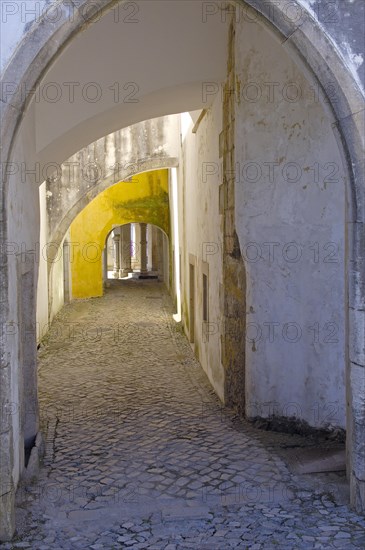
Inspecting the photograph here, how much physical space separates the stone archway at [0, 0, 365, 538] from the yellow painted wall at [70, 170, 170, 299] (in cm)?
1486

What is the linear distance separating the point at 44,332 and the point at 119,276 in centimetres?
1643

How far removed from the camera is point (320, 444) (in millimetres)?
5848

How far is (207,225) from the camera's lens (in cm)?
895

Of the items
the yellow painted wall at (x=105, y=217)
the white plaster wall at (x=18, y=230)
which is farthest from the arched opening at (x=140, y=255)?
the white plaster wall at (x=18, y=230)

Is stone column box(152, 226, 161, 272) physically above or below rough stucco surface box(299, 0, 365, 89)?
below

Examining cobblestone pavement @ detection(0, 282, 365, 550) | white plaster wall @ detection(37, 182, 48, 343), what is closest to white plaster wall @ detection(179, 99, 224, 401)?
cobblestone pavement @ detection(0, 282, 365, 550)

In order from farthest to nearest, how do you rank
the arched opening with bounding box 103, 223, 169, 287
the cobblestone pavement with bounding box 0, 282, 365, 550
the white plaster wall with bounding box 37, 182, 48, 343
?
the arched opening with bounding box 103, 223, 169, 287
the white plaster wall with bounding box 37, 182, 48, 343
the cobblestone pavement with bounding box 0, 282, 365, 550

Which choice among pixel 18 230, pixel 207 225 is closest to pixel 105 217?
pixel 207 225

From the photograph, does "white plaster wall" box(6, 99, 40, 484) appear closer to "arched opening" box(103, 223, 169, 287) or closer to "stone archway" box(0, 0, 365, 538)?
"stone archway" box(0, 0, 365, 538)

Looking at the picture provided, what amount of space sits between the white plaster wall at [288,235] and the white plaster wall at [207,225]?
1.09 meters

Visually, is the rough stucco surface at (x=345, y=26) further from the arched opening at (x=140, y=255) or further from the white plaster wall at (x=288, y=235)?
the arched opening at (x=140, y=255)

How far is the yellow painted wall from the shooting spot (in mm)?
19031

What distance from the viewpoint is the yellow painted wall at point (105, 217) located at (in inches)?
749

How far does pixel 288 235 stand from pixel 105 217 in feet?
44.8
